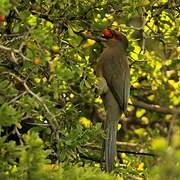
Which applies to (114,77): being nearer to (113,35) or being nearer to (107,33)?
(113,35)

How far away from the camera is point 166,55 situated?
6.47m

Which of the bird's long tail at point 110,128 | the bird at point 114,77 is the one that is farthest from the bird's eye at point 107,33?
the bird's long tail at point 110,128

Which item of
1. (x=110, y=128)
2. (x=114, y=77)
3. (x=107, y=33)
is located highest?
(x=107, y=33)

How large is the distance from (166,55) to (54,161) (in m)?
3.22

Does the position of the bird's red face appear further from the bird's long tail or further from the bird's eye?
the bird's long tail

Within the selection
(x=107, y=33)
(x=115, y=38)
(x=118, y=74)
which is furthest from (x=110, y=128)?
(x=115, y=38)

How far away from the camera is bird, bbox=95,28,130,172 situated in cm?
472

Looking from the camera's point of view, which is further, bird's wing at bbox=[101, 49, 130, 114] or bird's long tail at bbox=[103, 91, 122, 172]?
bird's wing at bbox=[101, 49, 130, 114]

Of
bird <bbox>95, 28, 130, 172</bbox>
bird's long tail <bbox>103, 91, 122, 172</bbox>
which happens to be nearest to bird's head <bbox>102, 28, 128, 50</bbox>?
bird <bbox>95, 28, 130, 172</bbox>

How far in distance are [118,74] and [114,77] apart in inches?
2.5

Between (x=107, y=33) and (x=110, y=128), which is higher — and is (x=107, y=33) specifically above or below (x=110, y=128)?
above

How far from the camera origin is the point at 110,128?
454 centimetres

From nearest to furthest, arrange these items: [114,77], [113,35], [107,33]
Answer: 1. [107,33]
2. [113,35]
3. [114,77]

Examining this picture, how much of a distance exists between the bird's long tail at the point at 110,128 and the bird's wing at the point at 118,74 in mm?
47
